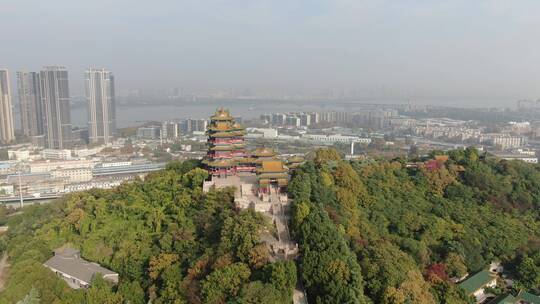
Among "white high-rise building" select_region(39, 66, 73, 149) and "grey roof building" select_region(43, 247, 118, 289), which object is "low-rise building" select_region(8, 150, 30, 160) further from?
"grey roof building" select_region(43, 247, 118, 289)

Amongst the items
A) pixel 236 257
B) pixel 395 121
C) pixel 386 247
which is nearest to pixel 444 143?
pixel 395 121

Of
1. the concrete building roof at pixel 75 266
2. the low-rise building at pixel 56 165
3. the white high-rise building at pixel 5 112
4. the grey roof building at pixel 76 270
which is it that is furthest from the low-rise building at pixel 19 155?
the grey roof building at pixel 76 270

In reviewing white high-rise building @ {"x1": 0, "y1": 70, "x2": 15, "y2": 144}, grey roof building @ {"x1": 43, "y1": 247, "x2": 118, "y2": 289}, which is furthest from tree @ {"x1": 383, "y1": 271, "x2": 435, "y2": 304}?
white high-rise building @ {"x1": 0, "y1": 70, "x2": 15, "y2": 144}

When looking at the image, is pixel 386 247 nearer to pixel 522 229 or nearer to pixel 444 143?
pixel 522 229

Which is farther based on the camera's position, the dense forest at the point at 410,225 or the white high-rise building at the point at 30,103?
the white high-rise building at the point at 30,103

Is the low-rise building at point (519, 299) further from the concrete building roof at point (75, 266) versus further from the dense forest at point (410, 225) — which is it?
the concrete building roof at point (75, 266)

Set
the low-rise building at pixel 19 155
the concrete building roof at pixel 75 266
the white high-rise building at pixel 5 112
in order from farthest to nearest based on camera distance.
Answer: the white high-rise building at pixel 5 112, the low-rise building at pixel 19 155, the concrete building roof at pixel 75 266

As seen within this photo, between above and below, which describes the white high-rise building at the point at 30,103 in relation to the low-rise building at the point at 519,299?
above

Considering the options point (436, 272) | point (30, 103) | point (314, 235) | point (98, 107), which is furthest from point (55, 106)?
point (436, 272)
